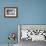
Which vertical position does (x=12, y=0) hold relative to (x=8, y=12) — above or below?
above

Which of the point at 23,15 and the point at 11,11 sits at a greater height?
the point at 11,11

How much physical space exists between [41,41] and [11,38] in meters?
0.91

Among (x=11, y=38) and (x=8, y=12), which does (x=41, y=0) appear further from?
(x=11, y=38)

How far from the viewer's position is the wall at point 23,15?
14.1ft

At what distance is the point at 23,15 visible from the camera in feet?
14.1

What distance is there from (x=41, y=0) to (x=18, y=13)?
847 mm

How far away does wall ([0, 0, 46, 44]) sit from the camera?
4297mm

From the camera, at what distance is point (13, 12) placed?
4316 mm

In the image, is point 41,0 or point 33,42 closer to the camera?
point 33,42

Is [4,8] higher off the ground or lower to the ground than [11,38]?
higher

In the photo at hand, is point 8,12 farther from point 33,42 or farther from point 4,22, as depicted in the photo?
point 33,42

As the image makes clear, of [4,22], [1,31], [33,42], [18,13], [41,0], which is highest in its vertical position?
[41,0]

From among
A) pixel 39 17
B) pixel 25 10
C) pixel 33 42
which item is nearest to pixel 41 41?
pixel 33 42

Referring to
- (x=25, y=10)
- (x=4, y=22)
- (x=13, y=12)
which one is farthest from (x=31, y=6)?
(x=4, y=22)
